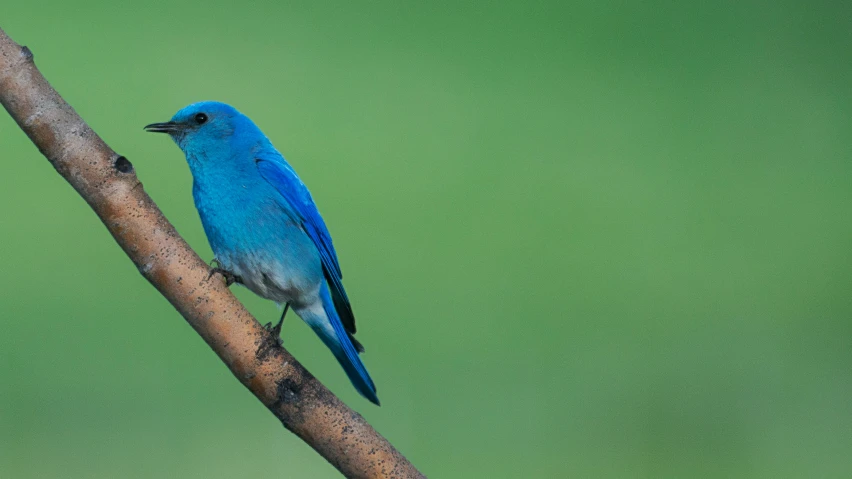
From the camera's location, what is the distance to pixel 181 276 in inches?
37.4

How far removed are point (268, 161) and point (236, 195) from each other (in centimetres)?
8

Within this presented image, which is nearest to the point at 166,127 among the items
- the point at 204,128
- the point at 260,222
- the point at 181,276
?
the point at 204,128

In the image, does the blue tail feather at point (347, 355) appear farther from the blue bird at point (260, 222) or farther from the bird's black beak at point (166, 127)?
the bird's black beak at point (166, 127)

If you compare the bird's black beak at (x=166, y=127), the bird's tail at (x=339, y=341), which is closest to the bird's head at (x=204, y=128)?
the bird's black beak at (x=166, y=127)

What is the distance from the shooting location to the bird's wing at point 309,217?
1.24 metres

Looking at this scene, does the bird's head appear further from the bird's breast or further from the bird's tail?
the bird's tail

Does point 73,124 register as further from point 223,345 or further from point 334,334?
point 334,334

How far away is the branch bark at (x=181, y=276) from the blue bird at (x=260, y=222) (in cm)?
23

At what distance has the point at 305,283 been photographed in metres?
1.25

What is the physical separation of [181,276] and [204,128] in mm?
356

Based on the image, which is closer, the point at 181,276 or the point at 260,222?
the point at 181,276

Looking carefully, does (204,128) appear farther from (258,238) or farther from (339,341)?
(339,341)

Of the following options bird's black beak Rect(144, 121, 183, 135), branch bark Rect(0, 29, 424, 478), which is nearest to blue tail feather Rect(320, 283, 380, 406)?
branch bark Rect(0, 29, 424, 478)

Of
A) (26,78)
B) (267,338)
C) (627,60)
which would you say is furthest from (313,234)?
(627,60)
